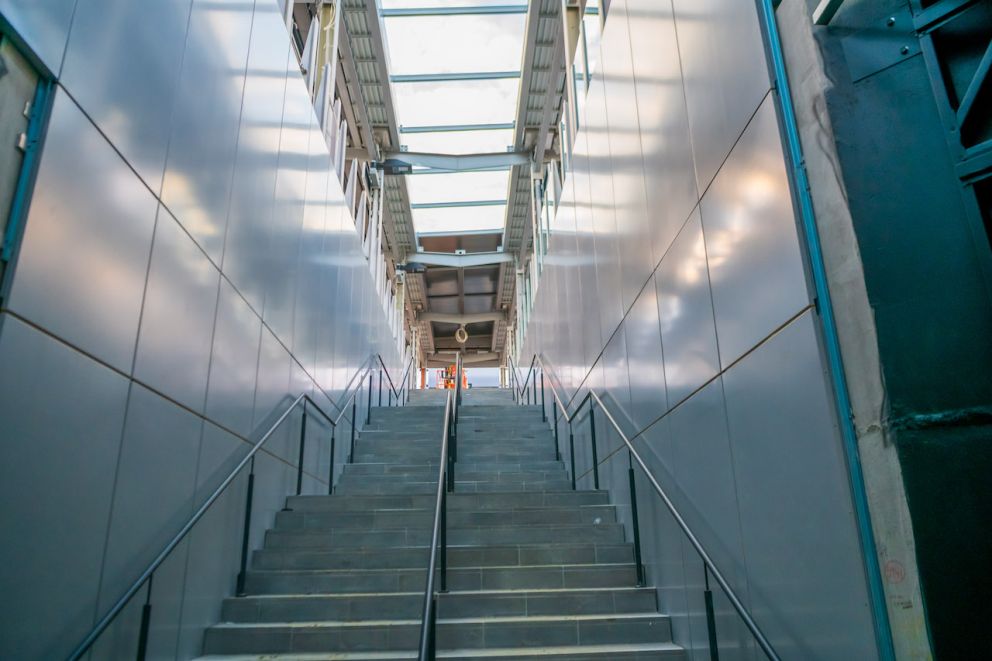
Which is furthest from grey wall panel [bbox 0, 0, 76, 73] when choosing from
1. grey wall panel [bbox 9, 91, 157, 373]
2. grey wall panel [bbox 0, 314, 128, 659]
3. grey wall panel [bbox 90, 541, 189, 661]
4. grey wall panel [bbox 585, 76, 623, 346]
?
grey wall panel [bbox 585, 76, 623, 346]

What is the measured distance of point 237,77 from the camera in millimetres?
5582

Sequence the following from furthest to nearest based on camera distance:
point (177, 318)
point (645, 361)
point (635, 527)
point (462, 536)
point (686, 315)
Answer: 1. point (462, 536)
2. point (645, 361)
3. point (635, 527)
4. point (686, 315)
5. point (177, 318)

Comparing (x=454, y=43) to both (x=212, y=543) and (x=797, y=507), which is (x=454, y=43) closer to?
(x=212, y=543)

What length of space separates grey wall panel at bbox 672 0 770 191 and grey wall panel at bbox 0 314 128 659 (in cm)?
340

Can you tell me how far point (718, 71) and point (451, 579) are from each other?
3.76m

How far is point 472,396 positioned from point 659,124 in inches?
462

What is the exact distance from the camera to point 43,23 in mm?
3025

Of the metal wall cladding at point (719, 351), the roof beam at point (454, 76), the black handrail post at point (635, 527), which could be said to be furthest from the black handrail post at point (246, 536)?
the roof beam at point (454, 76)

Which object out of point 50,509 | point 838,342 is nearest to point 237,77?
point 50,509

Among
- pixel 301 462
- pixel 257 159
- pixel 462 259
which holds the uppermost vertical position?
pixel 462 259

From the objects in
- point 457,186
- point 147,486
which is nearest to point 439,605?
point 147,486

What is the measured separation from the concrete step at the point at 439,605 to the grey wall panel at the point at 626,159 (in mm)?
2426

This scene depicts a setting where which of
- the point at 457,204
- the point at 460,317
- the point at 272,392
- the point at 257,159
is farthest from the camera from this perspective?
the point at 460,317

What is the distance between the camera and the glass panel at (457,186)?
1662 cm
